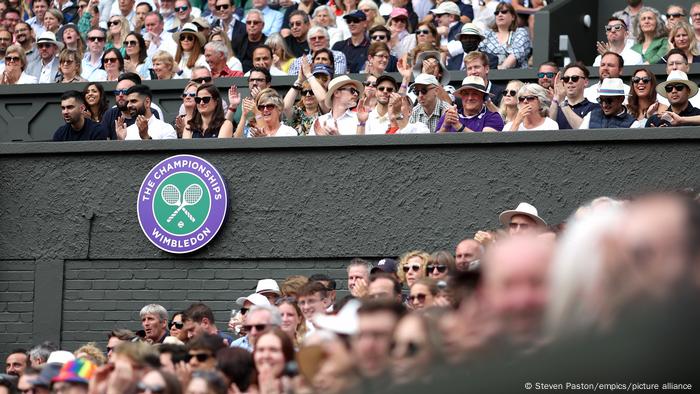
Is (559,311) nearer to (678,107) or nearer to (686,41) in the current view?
(678,107)

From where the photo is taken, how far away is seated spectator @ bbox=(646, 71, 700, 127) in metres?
10.6

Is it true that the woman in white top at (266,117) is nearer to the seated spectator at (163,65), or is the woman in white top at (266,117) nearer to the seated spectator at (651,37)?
the seated spectator at (163,65)

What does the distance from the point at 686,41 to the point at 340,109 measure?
3.34 meters

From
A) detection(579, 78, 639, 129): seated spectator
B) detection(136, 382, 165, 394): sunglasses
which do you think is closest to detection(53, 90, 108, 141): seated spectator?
detection(579, 78, 639, 129): seated spectator

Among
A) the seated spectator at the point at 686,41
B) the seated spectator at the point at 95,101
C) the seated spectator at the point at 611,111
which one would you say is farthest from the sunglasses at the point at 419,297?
the seated spectator at the point at 95,101

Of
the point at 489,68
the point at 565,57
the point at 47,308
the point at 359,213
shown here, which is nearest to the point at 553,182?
the point at 359,213

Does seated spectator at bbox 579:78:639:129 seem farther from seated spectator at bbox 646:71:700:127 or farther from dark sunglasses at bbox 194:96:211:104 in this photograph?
dark sunglasses at bbox 194:96:211:104

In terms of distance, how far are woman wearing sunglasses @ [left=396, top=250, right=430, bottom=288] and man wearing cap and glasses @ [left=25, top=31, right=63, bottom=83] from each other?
735 centimetres

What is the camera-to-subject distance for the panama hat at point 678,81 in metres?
→ 10.7

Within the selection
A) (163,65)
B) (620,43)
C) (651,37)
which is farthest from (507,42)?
(163,65)

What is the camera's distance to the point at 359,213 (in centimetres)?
1134

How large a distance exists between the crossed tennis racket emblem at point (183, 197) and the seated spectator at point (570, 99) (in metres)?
3.11

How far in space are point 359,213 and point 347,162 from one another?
444mm

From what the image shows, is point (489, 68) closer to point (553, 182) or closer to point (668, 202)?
point (553, 182)
